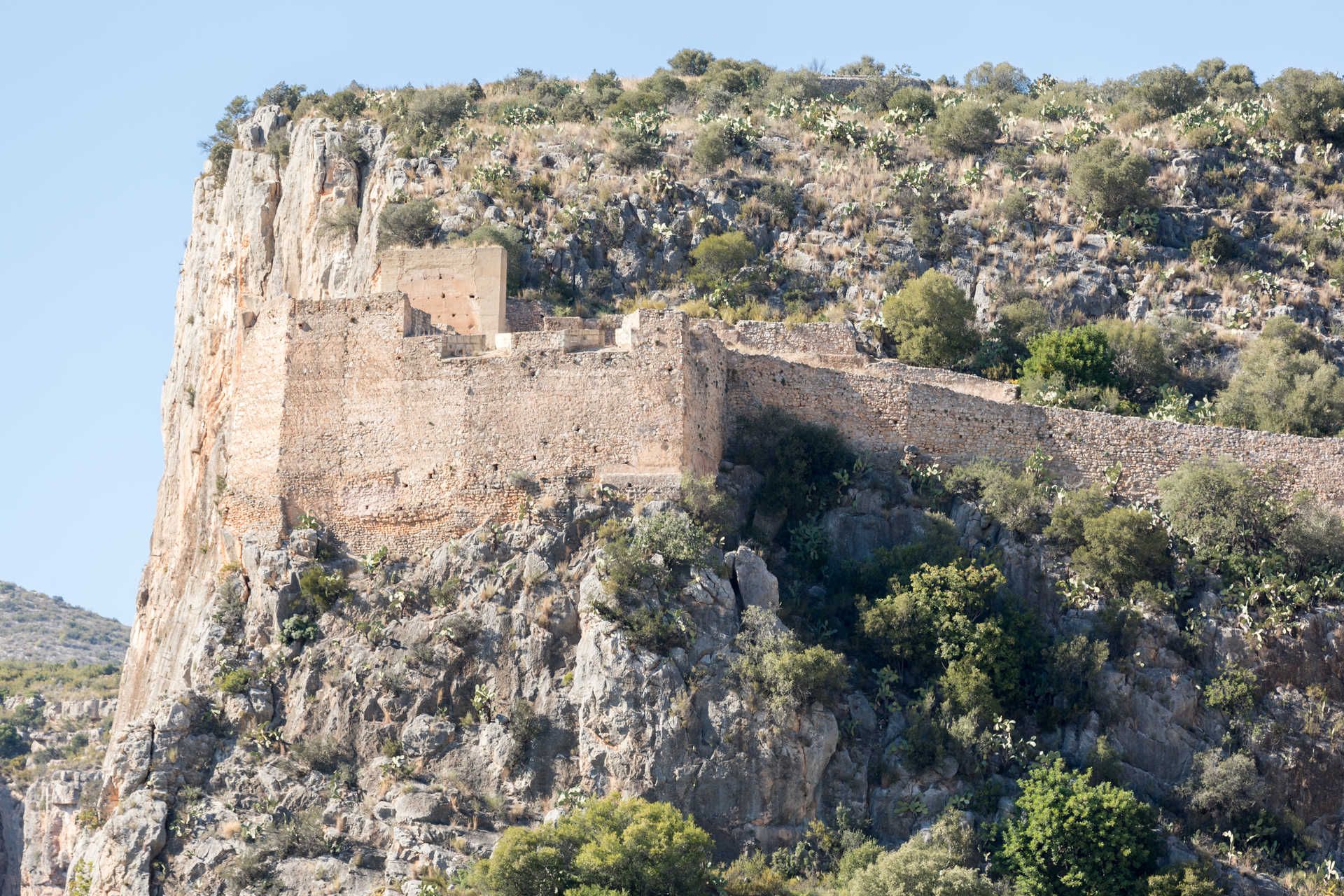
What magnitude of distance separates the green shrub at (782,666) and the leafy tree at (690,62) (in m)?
44.2

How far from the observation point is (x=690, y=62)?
261 feet

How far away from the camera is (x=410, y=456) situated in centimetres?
4022

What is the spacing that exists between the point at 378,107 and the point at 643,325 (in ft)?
72.7

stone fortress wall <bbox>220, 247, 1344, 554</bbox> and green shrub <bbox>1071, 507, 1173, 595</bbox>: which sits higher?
stone fortress wall <bbox>220, 247, 1344, 554</bbox>

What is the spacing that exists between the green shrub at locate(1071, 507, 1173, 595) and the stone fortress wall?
2.09 metres

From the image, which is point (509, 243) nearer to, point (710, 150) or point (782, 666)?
point (710, 150)

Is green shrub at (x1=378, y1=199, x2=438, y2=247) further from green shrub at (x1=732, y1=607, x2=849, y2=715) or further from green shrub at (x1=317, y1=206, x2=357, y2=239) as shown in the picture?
green shrub at (x1=732, y1=607, x2=849, y2=715)

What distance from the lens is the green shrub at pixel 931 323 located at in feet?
162

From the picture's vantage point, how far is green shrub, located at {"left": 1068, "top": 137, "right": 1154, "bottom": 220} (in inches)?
2194

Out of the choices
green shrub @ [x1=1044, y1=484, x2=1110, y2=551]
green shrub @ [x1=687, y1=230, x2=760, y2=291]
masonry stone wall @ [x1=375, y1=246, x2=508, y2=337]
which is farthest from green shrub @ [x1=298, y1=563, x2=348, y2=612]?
green shrub @ [x1=687, y1=230, x2=760, y2=291]

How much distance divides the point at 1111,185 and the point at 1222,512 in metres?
16.2

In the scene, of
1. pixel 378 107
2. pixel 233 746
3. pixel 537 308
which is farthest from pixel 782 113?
pixel 233 746

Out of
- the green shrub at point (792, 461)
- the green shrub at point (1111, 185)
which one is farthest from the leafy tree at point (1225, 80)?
the green shrub at point (792, 461)

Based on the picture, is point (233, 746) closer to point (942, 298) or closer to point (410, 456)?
point (410, 456)
